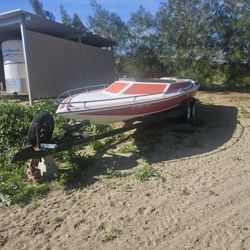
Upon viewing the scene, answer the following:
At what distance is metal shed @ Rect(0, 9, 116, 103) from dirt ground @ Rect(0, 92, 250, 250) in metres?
8.11

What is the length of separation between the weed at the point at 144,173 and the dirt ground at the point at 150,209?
9 cm

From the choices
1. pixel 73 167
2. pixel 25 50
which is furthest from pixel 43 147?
pixel 25 50

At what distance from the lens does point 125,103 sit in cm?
719

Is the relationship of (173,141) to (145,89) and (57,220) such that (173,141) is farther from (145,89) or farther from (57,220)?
(57,220)

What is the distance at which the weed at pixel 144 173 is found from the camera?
558cm

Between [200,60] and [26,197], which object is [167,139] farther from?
[200,60]

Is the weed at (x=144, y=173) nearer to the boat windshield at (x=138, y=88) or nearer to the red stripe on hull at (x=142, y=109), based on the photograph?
the red stripe on hull at (x=142, y=109)

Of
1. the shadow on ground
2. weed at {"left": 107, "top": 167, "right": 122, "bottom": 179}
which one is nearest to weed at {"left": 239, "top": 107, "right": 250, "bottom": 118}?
the shadow on ground

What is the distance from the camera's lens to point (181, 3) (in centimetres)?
1953

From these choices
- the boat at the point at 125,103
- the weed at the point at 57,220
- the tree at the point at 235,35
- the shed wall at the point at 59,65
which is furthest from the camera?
the tree at the point at 235,35

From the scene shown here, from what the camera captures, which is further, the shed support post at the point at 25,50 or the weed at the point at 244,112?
the shed support post at the point at 25,50

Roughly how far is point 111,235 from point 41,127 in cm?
237

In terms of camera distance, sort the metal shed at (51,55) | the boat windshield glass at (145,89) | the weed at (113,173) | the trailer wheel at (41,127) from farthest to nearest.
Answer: the metal shed at (51,55) < the boat windshield glass at (145,89) < the weed at (113,173) < the trailer wheel at (41,127)

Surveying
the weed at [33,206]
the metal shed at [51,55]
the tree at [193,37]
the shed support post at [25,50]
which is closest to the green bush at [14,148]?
the weed at [33,206]
